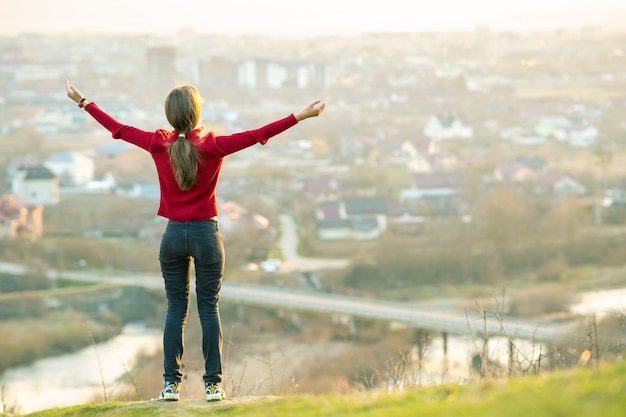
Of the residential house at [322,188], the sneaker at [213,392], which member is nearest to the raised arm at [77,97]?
the sneaker at [213,392]

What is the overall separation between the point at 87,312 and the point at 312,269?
12.1 feet

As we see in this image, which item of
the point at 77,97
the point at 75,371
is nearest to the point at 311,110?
the point at 77,97

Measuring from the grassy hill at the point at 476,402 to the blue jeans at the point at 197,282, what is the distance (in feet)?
0.34

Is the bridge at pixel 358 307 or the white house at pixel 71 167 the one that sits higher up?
the white house at pixel 71 167

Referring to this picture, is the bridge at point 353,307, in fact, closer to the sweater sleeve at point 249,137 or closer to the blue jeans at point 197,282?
the blue jeans at point 197,282

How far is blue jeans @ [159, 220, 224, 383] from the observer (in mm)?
2215

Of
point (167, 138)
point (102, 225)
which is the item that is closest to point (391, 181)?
point (102, 225)

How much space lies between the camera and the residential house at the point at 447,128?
27531mm

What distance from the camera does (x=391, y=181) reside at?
910 inches

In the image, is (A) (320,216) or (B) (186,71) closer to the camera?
(A) (320,216)

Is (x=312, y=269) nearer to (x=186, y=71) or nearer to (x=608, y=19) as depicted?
(x=186, y=71)

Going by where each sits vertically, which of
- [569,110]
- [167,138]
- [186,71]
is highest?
[186,71]

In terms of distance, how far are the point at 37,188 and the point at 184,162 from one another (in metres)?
19.5

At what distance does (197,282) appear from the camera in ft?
7.45
